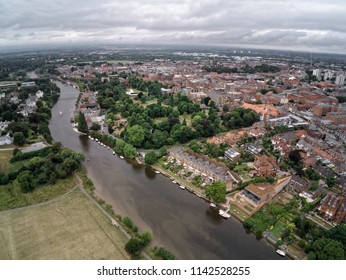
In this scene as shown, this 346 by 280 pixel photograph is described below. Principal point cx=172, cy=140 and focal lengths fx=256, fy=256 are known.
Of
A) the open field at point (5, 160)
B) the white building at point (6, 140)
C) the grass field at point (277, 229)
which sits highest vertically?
the white building at point (6, 140)

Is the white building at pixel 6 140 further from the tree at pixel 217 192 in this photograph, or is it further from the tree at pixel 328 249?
A: the tree at pixel 328 249

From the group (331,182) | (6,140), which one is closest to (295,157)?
(331,182)

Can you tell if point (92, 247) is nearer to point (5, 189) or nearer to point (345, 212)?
point (5, 189)

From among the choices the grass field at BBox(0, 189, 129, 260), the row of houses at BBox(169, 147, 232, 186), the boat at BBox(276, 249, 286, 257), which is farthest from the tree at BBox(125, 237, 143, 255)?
the row of houses at BBox(169, 147, 232, 186)

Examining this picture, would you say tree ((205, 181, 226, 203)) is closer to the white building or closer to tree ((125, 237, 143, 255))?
tree ((125, 237, 143, 255))

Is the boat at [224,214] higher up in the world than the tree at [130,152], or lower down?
lower down

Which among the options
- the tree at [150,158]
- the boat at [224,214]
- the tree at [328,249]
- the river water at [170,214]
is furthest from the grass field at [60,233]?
the tree at [328,249]

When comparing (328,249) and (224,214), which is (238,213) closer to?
(224,214)
